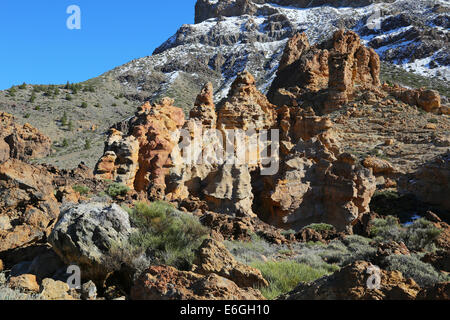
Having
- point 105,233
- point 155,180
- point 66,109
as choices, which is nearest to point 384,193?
point 155,180

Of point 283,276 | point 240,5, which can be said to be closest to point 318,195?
point 283,276

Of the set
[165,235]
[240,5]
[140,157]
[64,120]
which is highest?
[240,5]

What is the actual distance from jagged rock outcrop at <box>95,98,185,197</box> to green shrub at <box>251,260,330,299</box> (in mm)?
8104

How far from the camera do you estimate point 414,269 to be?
558 centimetres

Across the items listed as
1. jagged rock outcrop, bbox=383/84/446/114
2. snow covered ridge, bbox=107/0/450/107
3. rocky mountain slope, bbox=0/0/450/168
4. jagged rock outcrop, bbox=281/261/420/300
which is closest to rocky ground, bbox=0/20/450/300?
jagged rock outcrop, bbox=281/261/420/300

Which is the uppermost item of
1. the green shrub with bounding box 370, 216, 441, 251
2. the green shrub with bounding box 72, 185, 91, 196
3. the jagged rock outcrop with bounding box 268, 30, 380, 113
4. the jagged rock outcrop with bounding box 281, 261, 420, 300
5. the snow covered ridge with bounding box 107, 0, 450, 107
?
the snow covered ridge with bounding box 107, 0, 450, 107

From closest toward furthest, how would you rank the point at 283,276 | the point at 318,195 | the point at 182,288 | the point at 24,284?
the point at 182,288 → the point at 24,284 → the point at 283,276 → the point at 318,195

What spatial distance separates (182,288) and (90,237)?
7.68ft

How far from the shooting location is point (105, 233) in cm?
Result: 523

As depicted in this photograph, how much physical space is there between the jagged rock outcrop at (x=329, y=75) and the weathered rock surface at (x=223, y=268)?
2603cm

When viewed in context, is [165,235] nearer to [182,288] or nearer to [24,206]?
[182,288]

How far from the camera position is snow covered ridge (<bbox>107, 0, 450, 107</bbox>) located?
6519cm

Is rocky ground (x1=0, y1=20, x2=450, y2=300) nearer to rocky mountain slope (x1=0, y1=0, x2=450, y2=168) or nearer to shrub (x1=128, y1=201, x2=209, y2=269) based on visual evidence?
shrub (x1=128, y1=201, x2=209, y2=269)

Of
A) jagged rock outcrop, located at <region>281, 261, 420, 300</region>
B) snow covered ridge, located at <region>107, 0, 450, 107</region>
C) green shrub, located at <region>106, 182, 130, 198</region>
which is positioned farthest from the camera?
snow covered ridge, located at <region>107, 0, 450, 107</region>
